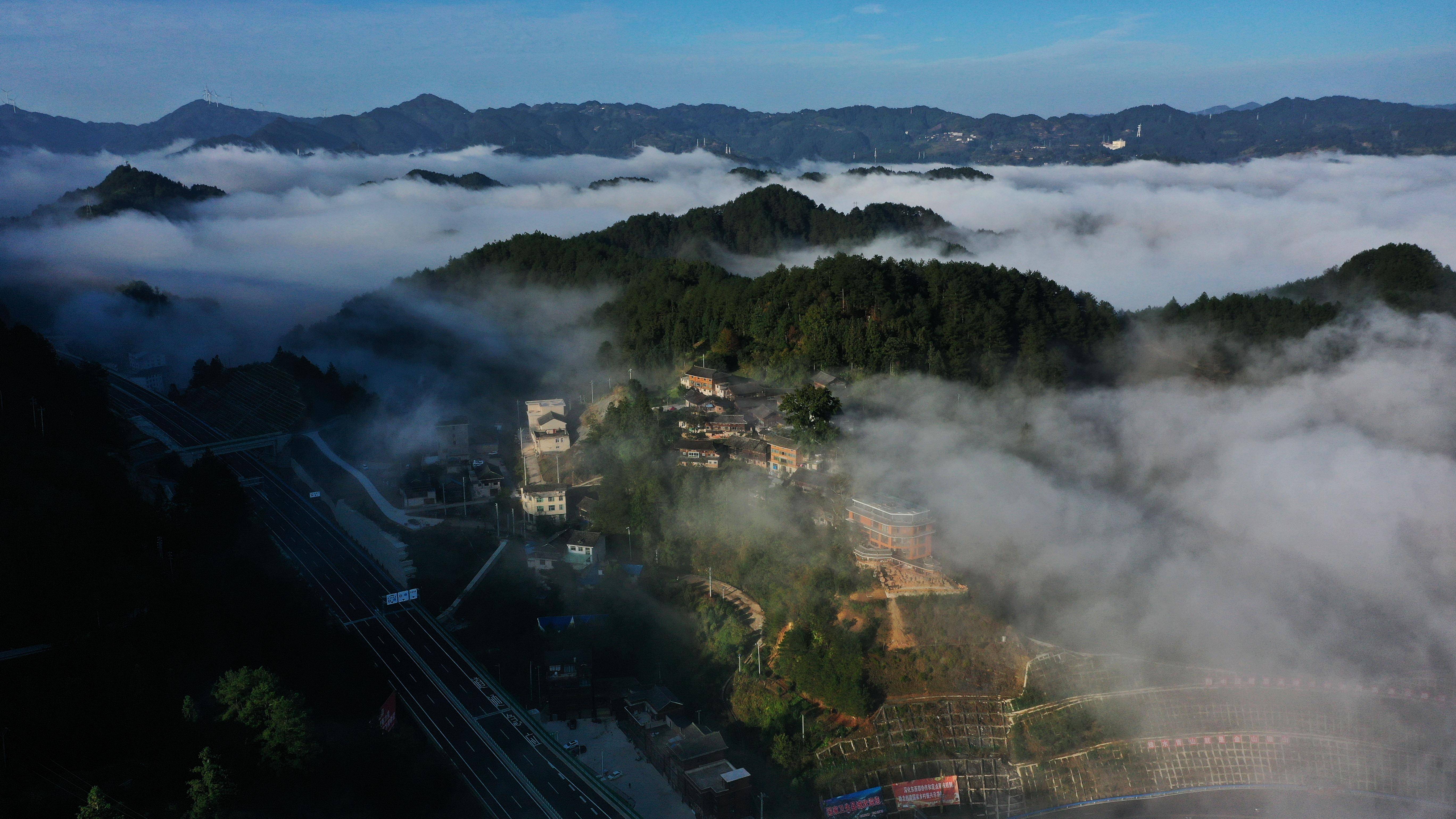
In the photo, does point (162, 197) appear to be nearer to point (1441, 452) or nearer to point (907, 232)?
point (907, 232)

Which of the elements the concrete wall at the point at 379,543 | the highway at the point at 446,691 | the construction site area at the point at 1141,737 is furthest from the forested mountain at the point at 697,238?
the construction site area at the point at 1141,737

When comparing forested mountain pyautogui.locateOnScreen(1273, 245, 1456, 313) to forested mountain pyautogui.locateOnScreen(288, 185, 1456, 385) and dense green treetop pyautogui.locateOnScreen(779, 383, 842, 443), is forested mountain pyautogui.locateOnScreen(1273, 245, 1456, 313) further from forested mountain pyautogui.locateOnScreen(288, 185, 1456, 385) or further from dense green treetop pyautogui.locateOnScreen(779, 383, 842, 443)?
dense green treetop pyautogui.locateOnScreen(779, 383, 842, 443)

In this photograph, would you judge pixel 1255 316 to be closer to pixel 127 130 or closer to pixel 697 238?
pixel 697 238

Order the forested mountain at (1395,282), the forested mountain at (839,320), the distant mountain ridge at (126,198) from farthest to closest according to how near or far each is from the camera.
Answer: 1. the distant mountain ridge at (126,198)
2. the forested mountain at (1395,282)
3. the forested mountain at (839,320)

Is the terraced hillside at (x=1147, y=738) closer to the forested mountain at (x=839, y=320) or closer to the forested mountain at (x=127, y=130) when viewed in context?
the forested mountain at (x=839, y=320)

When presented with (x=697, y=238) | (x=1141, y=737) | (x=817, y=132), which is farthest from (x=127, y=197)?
(x=817, y=132)

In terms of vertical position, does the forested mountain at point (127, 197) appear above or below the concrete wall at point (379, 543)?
above

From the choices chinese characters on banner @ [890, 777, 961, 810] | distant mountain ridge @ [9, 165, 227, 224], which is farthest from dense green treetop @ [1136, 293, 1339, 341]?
distant mountain ridge @ [9, 165, 227, 224]
